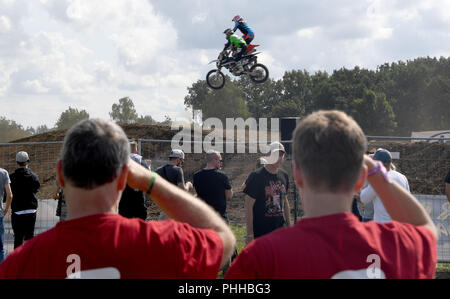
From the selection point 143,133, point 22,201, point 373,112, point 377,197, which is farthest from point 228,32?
point 373,112

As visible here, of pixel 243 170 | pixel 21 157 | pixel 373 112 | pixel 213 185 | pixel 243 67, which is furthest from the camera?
pixel 373 112

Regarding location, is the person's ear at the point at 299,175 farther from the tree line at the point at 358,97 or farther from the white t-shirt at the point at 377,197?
the tree line at the point at 358,97

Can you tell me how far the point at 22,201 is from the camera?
7.36m

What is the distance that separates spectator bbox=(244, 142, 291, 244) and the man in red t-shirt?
441 cm

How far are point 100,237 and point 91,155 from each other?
0.96 feet

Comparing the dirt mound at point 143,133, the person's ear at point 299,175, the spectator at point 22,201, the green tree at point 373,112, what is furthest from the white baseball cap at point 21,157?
the green tree at point 373,112

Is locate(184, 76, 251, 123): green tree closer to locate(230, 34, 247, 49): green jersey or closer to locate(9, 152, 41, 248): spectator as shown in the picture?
locate(230, 34, 247, 49): green jersey

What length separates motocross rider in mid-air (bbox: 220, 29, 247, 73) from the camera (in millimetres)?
13531

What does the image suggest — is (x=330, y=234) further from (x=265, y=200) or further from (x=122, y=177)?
(x=265, y=200)

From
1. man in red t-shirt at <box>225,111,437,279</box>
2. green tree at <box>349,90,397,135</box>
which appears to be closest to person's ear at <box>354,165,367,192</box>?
man in red t-shirt at <box>225,111,437,279</box>

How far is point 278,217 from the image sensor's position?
20.4ft
